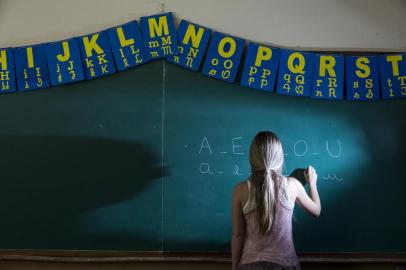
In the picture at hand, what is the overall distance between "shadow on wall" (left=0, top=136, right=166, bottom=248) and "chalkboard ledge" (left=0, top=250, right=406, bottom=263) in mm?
84

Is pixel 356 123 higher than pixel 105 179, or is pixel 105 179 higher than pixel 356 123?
pixel 356 123

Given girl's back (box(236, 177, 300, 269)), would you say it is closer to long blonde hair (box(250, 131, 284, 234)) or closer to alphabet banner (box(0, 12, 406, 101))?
long blonde hair (box(250, 131, 284, 234))

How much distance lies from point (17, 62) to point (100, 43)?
0.52m

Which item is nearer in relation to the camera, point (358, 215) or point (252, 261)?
point (252, 261)

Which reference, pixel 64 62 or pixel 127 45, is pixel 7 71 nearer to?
pixel 64 62

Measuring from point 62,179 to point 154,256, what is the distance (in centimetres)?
71

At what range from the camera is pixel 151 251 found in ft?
8.46

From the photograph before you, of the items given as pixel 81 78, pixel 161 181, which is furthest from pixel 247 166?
pixel 81 78

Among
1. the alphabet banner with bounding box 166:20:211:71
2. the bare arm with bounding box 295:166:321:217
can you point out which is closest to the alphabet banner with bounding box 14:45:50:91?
the alphabet banner with bounding box 166:20:211:71

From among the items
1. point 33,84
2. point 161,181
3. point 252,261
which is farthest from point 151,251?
point 33,84

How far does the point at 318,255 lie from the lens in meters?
2.54

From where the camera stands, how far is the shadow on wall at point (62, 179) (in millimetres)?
2594

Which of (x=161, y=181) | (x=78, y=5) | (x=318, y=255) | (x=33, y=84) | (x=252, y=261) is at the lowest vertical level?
(x=318, y=255)

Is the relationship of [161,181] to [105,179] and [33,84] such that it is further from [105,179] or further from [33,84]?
[33,84]
